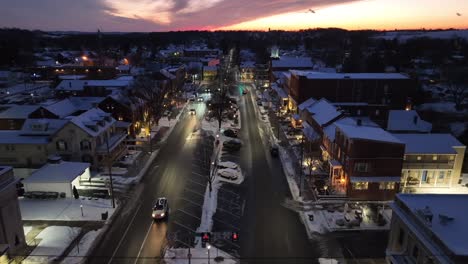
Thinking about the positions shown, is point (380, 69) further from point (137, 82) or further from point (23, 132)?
point (23, 132)

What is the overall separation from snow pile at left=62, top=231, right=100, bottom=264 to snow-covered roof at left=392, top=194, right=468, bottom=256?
20882 millimetres

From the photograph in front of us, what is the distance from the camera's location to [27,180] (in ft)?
101

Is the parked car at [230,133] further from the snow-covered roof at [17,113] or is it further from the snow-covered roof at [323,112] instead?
the snow-covered roof at [17,113]

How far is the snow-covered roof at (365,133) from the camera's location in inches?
1176

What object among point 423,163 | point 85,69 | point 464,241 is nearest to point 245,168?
point 423,163

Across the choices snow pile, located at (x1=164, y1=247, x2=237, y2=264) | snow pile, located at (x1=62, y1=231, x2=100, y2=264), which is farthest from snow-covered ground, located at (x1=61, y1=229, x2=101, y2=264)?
snow pile, located at (x1=164, y1=247, x2=237, y2=264)

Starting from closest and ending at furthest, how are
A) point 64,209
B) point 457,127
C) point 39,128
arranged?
point 64,209, point 39,128, point 457,127

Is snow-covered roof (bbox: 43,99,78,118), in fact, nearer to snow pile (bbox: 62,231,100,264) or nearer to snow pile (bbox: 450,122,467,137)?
snow pile (bbox: 62,231,100,264)

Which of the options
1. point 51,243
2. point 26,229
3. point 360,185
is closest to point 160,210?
point 51,243

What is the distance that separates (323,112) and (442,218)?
27646 millimetres

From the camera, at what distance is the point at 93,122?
38.0 metres

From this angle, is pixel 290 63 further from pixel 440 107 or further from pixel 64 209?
pixel 64 209

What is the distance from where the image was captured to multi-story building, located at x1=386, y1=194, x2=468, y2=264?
16141 mm

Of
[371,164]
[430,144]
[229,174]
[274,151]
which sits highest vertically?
[430,144]
